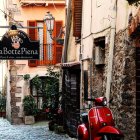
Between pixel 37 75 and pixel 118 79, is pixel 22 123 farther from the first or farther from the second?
pixel 118 79

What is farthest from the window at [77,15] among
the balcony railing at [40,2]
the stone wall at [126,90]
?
the balcony railing at [40,2]

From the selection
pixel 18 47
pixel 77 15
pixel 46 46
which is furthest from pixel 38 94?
pixel 77 15

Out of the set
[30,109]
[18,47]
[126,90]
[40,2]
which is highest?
[40,2]

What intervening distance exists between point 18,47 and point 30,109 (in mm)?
8269

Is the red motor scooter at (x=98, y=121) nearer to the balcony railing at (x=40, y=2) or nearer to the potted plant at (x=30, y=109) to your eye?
the potted plant at (x=30, y=109)

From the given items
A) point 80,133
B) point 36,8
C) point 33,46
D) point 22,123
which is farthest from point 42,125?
point 80,133

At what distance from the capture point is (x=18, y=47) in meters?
14.8

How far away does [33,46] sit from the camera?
49.1ft

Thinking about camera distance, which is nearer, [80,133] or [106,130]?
[106,130]

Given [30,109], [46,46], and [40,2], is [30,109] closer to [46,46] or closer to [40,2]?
[46,46]

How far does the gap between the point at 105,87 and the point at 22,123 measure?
12535mm

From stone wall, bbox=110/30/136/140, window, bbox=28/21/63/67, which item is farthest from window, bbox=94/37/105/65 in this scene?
window, bbox=28/21/63/67

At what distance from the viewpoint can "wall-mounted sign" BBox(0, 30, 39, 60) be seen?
1475cm

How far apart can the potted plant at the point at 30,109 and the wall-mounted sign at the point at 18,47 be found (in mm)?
8155
